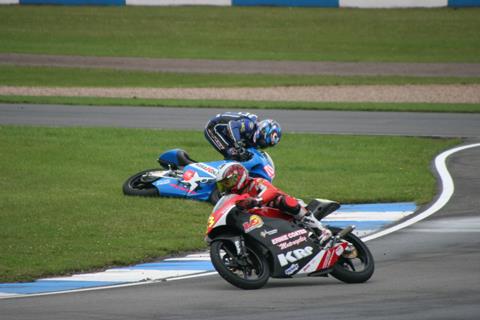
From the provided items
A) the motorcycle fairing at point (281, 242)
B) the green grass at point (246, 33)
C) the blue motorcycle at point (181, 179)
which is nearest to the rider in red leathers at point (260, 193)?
the motorcycle fairing at point (281, 242)

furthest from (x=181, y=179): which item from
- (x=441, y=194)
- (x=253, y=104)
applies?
(x=253, y=104)

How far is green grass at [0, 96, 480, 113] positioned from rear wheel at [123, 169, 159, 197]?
12522mm

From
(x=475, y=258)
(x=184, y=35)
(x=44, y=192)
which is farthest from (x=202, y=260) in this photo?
(x=184, y=35)

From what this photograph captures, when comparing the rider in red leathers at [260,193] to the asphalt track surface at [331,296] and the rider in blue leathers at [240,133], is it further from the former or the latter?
the rider in blue leathers at [240,133]

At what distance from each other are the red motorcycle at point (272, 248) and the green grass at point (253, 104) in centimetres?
1828

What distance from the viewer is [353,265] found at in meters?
11.9

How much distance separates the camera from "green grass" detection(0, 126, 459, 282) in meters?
13.6

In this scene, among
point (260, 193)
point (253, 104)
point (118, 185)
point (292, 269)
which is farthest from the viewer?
point (253, 104)

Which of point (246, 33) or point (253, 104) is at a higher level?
point (246, 33)

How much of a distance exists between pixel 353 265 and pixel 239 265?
1.32m

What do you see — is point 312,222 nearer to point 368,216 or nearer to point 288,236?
point 288,236

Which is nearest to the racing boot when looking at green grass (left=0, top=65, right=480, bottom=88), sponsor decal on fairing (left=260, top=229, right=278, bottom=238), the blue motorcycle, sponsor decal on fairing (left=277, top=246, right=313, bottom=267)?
sponsor decal on fairing (left=277, top=246, right=313, bottom=267)

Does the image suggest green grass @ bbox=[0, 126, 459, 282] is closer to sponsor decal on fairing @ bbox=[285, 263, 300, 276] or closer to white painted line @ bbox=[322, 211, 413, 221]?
white painted line @ bbox=[322, 211, 413, 221]

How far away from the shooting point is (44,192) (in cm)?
1762
